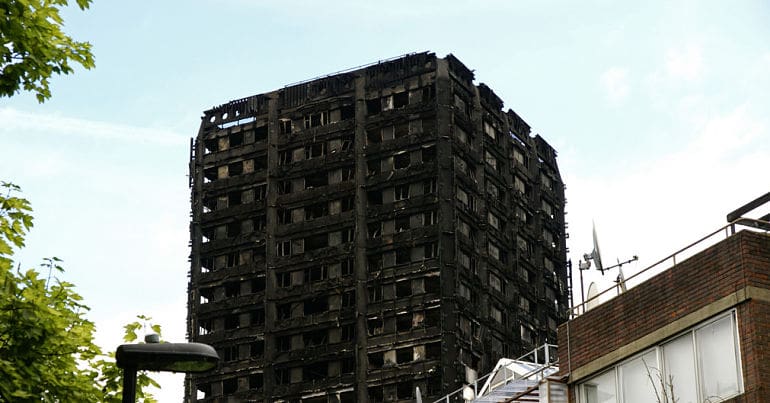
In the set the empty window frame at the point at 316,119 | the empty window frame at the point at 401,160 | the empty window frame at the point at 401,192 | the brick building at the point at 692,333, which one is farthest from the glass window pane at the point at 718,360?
the empty window frame at the point at 316,119

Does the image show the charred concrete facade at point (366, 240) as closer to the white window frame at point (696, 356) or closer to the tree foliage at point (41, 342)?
the white window frame at point (696, 356)

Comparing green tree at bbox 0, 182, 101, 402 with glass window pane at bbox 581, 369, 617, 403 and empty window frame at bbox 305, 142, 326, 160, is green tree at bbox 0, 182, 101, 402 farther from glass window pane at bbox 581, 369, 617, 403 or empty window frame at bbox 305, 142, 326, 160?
empty window frame at bbox 305, 142, 326, 160

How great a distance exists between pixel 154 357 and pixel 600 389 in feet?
66.7

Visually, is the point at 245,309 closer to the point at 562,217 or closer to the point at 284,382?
the point at 284,382

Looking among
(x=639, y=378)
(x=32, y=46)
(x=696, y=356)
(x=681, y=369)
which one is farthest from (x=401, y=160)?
(x=32, y=46)

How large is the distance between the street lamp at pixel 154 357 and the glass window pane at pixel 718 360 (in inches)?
654

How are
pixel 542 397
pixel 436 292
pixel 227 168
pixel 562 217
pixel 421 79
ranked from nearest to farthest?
pixel 542 397 → pixel 436 292 → pixel 421 79 → pixel 227 168 → pixel 562 217

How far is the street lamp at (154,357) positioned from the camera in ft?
61.6

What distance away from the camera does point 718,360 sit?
108ft

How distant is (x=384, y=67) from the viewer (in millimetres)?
143000

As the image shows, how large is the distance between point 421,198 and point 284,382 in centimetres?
2080

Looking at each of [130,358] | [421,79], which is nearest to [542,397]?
[130,358]

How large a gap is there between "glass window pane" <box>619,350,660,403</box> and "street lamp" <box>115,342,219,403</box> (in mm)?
17474

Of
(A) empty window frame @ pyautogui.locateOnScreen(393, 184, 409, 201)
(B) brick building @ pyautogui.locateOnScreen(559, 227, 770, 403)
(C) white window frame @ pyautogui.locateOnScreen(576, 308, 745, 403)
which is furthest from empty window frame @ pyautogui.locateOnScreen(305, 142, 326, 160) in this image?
(C) white window frame @ pyautogui.locateOnScreen(576, 308, 745, 403)
